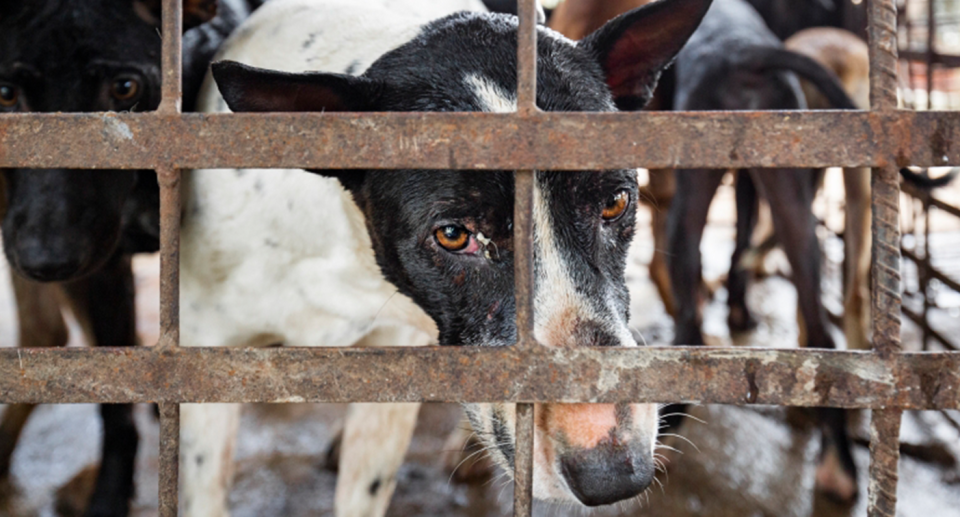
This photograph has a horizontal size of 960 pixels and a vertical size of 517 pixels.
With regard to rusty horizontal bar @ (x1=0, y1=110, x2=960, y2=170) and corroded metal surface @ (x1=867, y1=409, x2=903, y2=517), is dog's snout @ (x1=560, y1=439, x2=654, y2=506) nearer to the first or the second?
corroded metal surface @ (x1=867, y1=409, x2=903, y2=517)

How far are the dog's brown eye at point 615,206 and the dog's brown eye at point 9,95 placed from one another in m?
1.59

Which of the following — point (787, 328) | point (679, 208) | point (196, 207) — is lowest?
point (787, 328)

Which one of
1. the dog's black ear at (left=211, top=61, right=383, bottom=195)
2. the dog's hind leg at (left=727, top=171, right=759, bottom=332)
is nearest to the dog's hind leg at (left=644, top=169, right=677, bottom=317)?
the dog's hind leg at (left=727, top=171, right=759, bottom=332)

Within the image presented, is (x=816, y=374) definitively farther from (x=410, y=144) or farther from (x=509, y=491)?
(x=509, y=491)

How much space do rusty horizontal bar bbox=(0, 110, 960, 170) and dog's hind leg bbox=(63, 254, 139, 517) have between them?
1.40 metres

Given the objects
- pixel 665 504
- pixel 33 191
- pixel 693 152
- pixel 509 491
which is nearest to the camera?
pixel 693 152

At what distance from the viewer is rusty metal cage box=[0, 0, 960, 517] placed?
48.4 inches

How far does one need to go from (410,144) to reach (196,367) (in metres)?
0.53

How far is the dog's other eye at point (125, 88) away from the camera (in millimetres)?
2067

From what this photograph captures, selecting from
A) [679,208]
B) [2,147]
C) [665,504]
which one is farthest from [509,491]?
[2,147]

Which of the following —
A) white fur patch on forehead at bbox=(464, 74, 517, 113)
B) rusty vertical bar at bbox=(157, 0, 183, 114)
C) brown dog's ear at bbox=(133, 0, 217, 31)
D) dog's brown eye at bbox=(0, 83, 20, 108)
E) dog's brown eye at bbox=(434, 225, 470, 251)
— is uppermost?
brown dog's ear at bbox=(133, 0, 217, 31)

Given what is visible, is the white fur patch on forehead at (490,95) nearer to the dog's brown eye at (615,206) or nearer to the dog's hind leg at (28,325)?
the dog's brown eye at (615,206)

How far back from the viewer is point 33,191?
1923 mm

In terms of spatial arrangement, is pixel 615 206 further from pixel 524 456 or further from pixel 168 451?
pixel 168 451
